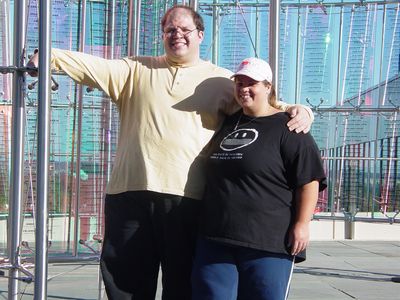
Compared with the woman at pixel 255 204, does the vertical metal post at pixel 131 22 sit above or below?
above

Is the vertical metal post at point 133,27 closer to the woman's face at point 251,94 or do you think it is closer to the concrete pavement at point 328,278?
the concrete pavement at point 328,278

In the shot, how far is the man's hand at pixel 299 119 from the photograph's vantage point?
294cm

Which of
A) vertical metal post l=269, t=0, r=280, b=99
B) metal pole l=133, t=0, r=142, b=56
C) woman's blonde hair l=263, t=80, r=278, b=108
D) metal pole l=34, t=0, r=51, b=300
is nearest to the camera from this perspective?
metal pole l=34, t=0, r=51, b=300

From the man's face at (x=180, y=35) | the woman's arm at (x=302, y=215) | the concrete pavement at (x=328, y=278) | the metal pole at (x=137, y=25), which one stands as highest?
the metal pole at (x=137, y=25)

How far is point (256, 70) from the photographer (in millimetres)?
2932

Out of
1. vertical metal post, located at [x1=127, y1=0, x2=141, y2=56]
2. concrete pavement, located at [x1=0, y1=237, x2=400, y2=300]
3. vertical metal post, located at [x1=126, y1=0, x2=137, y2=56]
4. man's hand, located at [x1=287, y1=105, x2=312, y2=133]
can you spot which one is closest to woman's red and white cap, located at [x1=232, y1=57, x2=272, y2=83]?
man's hand, located at [x1=287, y1=105, x2=312, y2=133]

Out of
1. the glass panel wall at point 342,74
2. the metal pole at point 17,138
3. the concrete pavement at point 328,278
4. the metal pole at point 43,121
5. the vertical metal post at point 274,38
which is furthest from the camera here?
the glass panel wall at point 342,74

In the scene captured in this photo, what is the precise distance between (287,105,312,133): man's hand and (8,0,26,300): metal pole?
1.10 metres

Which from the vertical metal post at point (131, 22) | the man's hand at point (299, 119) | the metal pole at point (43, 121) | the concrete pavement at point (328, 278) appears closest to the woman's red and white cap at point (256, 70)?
the man's hand at point (299, 119)

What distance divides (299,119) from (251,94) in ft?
0.75

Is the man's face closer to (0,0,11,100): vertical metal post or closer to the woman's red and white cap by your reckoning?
the woman's red and white cap

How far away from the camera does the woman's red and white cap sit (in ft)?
9.56

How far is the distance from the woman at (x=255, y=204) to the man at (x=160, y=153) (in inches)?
3.8

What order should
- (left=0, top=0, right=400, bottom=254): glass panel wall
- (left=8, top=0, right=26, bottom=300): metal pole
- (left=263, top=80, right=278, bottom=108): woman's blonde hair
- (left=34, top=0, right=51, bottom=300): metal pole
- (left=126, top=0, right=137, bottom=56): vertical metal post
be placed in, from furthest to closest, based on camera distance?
(left=0, top=0, right=400, bottom=254): glass panel wall
(left=126, top=0, right=137, bottom=56): vertical metal post
(left=263, top=80, right=278, bottom=108): woman's blonde hair
(left=8, top=0, right=26, bottom=300): metal pole
(left=34, top=0, right=51, bottom=300): metal pole
